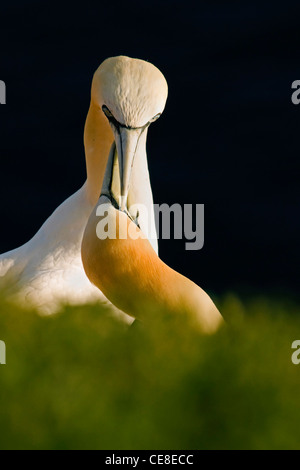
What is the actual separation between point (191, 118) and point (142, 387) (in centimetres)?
848

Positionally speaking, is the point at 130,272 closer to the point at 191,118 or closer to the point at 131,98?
the point at 131,98

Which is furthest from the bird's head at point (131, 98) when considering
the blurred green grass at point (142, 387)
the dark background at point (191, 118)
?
the dark background at point (191, 118)

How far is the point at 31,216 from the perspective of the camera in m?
10.1

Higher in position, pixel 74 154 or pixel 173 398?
pixel 74 154

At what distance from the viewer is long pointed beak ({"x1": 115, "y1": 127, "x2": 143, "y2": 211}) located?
5.26 meters

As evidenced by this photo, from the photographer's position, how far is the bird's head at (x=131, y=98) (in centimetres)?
560

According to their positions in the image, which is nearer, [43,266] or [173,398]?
[173,398]

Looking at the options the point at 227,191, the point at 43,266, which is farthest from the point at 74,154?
the point at 43,266

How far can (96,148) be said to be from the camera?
655 centimetres

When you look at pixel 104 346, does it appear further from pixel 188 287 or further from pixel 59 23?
pixel 59 23

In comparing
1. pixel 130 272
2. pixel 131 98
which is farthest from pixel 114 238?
pixel 131 98

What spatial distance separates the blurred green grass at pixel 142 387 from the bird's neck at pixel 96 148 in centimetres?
386
